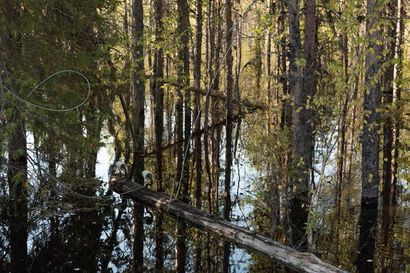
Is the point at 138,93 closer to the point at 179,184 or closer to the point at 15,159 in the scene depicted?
the point at 15,159

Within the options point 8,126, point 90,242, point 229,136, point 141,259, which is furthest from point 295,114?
point 229,136

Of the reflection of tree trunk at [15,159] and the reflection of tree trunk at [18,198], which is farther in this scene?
the reflection of tree trunk at [18,198]

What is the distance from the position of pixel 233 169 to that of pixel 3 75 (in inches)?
288

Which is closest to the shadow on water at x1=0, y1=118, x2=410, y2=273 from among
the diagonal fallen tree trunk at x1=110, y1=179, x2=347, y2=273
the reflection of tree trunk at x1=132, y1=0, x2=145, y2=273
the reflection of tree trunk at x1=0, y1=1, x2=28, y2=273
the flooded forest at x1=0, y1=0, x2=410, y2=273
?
the flooded forest at x1=0, y1=0, x2=410, y2=273

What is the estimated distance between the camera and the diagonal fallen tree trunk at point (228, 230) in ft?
19.3

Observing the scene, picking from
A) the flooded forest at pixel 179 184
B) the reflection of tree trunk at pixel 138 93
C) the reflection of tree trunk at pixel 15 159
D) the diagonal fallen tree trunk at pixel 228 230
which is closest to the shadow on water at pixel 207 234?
the flooded forest at pixel 179 184

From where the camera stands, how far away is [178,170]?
1221 cm

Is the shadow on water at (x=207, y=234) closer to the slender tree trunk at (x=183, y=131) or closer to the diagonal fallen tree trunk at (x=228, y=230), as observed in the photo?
Answer: the slender tree trunk at (x=183, y=131)

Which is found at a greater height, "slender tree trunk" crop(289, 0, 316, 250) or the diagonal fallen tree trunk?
"slender tree trunk" crop(289, 0, 316, 250)

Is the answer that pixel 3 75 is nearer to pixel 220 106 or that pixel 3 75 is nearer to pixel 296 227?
pixel 296 227

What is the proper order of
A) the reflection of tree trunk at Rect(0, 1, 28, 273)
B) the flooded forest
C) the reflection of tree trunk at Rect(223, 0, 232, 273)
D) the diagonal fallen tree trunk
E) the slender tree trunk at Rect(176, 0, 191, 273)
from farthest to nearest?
the slender tree trunk at Rect(176, 0, 191, 273)
the reflection of tree trunk at Rect(223, 0, 232, 273)
the reflection of tree trunk at Rect(0, 1, 28, 273)
the flooded forest
the diagonal fallen tree trunk

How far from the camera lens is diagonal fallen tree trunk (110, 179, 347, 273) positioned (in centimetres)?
589

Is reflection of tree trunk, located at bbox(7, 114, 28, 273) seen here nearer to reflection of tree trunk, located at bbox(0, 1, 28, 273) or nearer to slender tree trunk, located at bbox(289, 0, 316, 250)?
reflection of tree trunk, located at bbox(0, 1, 28, 273)

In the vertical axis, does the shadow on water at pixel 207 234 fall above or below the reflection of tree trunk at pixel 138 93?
below
